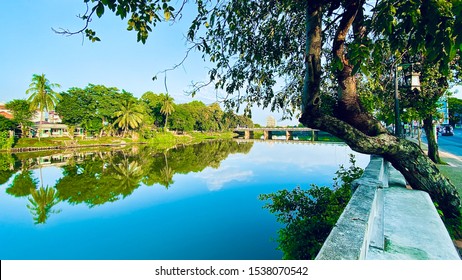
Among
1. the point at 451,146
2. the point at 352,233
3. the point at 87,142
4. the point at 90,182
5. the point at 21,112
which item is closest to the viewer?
the point at 352,233

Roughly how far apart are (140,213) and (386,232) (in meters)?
10.7

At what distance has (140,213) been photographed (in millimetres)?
11289

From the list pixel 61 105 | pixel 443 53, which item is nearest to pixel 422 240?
pixel 443 53

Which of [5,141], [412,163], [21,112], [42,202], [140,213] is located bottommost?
[140,213]

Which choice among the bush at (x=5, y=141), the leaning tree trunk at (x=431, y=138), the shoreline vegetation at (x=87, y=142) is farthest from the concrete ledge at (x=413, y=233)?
the bush at (x=5, y=141)

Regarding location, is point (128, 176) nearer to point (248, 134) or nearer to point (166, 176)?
point (166, 176)

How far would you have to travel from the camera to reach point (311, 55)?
3.09 m

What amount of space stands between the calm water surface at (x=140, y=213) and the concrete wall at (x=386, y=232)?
3.54m

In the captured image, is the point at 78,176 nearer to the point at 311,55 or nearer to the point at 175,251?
the point at 175,251

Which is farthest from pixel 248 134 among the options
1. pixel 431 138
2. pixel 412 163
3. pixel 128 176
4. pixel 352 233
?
pixel 352 233

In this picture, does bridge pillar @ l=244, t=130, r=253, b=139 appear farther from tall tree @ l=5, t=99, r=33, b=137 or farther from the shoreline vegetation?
tall tree @ l=5, t=99, r=33, b=137

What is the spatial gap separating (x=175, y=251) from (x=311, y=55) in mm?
7172

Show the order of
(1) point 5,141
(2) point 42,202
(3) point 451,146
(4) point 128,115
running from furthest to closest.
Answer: (4) point 128,115 < (1) point 5,141 < (3) point 451,146 < (2) point 42,202

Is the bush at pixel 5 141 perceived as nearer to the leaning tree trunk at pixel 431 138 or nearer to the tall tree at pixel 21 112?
the tall tree at pixel 21 112
